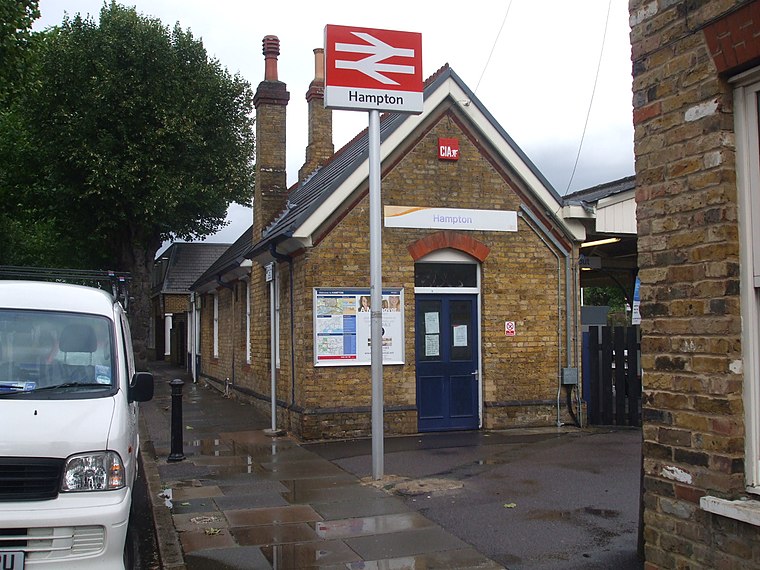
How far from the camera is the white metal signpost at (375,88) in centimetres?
930

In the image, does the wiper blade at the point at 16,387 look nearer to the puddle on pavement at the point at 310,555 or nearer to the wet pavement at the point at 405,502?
the wet pavement at the point at 405,502

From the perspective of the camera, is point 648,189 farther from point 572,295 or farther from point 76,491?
point 572,295

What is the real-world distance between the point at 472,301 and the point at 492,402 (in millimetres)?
1847

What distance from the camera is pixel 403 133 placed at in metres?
12.8

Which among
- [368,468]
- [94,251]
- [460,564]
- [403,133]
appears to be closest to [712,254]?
[460,564]

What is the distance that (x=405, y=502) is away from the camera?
8.18m

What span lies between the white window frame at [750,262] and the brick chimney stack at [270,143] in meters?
12.4

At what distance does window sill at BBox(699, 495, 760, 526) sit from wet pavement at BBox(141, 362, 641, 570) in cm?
246

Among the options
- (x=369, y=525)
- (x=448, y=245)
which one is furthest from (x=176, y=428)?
(x=448, y=245)

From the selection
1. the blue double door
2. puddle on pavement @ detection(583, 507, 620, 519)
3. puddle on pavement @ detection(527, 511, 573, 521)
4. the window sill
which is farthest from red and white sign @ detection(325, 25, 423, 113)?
the window sill

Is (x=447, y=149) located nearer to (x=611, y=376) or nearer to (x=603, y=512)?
(x=611, y=376)

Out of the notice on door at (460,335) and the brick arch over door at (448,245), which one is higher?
the brick arch over door at (448,245)

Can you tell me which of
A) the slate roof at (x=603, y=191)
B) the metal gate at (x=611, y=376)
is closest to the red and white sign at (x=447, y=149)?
the slate roof at (x=603, y=191)

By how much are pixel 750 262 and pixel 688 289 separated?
1.16 feet
